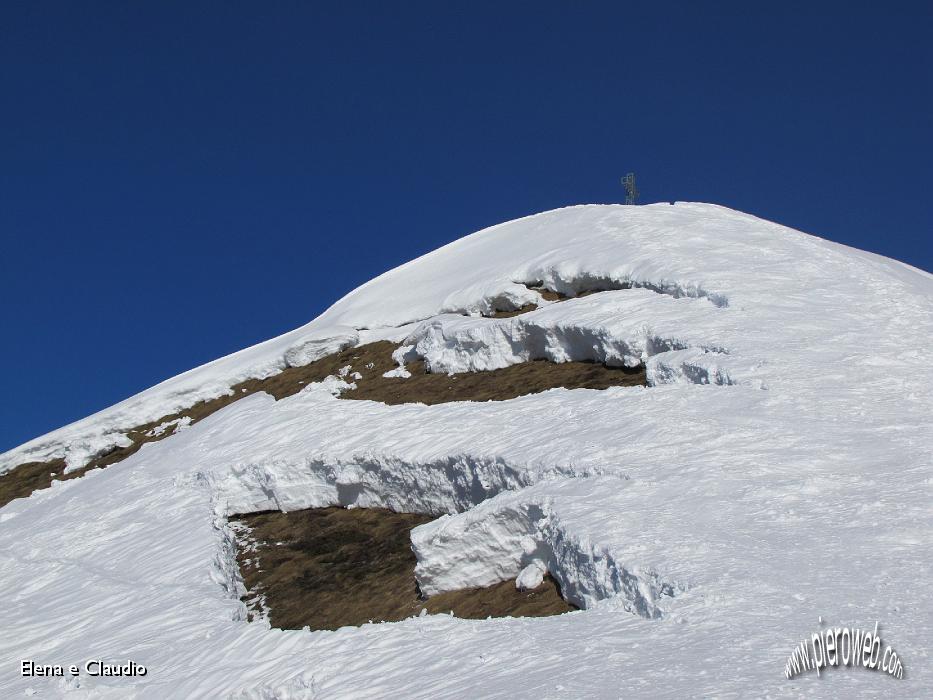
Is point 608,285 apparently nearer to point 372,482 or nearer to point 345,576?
point 372,482

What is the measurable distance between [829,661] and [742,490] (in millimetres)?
2913

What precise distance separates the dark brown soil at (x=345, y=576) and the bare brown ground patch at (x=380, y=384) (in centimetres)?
332

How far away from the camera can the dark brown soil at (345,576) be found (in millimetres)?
9547

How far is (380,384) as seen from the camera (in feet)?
60.8

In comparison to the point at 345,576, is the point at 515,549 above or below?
above

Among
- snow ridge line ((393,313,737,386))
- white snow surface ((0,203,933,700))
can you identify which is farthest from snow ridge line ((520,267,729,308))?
snow ridge line ((393,313,737,386))

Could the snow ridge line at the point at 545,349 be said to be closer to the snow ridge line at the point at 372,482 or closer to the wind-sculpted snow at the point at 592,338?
the wind-sculpted snow at the point at 592,338

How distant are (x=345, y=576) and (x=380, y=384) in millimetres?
6955

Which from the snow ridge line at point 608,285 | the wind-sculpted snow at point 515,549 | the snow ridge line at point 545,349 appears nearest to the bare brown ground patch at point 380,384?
the snow ridge line at point 545,349

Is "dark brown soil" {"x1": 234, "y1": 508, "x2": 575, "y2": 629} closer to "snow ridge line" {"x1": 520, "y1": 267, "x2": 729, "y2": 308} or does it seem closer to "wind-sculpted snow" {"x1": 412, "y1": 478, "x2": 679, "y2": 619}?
"wind-sculpted snow" {"x1": 412, "y1": 478, "x2": 679, "y2": 619}

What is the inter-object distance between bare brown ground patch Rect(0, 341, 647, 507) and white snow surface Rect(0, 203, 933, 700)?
1.34ft

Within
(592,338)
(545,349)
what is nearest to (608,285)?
(545,349)

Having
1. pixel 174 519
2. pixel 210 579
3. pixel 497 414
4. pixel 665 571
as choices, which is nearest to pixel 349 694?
pixel 665 571

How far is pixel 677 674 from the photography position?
17.5 ft
